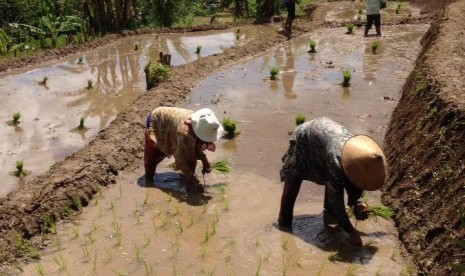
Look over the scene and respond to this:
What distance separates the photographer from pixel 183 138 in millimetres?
5957

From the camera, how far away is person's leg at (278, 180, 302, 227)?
5.34 m

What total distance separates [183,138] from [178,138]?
0.34ft

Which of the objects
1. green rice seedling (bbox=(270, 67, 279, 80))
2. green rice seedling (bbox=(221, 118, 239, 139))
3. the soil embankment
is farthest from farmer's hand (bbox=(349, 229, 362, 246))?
green rice seedling (bbox=(270, 67, 279, 80))

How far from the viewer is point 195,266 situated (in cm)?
492

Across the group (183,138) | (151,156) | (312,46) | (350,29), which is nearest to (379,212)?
(183,138)

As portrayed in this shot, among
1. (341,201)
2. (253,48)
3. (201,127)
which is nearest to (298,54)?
(253,48)

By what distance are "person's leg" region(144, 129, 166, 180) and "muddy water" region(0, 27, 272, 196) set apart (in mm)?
1874

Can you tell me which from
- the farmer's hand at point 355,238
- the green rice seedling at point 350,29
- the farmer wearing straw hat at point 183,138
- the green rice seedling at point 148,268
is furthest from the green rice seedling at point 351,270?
the green rice seedling at point 350,29

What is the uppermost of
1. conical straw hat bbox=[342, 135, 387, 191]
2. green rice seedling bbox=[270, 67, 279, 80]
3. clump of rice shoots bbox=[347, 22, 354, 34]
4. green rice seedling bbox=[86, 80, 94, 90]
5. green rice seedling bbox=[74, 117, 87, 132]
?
clump of rice shoots bbox=[347, 22, 354, 34]

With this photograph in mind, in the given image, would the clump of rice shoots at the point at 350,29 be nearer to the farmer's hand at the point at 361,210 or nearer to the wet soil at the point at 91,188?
the wet soil at the point at 91,188

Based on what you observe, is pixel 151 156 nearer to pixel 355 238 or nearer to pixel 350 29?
pixel 355 238

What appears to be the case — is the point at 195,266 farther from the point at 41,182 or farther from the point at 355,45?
the point at 355,45

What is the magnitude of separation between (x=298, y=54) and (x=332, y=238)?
9518 mm

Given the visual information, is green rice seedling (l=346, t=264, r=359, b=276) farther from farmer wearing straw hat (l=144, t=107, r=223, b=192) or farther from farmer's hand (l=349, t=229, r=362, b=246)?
farmer wearing straw hat (l=144, t=107, r=223, b=192)
